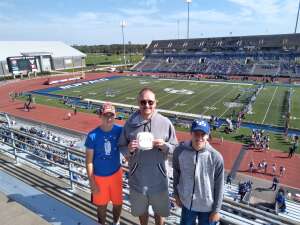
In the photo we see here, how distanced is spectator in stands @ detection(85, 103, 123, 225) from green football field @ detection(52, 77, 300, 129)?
75.8 ft

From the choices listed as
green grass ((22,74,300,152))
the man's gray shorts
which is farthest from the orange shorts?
green grass ((22,74,300,152))

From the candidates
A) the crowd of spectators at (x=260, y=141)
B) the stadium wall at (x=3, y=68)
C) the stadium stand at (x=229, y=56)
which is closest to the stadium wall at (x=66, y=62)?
the stadium wall at (x=3, y=68)

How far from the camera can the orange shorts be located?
12.6 feet

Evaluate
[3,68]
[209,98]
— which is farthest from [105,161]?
[3,68]

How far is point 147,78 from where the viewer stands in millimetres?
51312

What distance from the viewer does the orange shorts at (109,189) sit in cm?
385

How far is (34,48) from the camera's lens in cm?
6769

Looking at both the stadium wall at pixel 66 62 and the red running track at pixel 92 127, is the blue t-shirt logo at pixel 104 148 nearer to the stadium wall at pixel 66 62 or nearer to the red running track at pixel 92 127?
the red running track at pixel 92 127

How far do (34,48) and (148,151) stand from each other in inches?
2825

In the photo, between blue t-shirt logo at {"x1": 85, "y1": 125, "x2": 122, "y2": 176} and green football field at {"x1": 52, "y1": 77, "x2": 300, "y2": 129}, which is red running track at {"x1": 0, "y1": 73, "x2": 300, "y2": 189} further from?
blue t-shirt logo at {"x1": 85, "y1": 125, "x2": 122, "y2": 176}

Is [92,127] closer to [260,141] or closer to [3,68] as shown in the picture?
[260,141]

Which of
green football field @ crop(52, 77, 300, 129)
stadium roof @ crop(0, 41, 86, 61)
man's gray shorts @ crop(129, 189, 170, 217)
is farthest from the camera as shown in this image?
stadium roof @ crop(0, 41, 86, 61)

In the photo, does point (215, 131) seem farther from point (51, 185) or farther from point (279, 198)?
point (51, 185)

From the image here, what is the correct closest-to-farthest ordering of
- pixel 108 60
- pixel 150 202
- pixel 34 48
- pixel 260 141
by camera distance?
pixel 150 202
pixel 260 141
pixel 34 48
pixel 108 60
